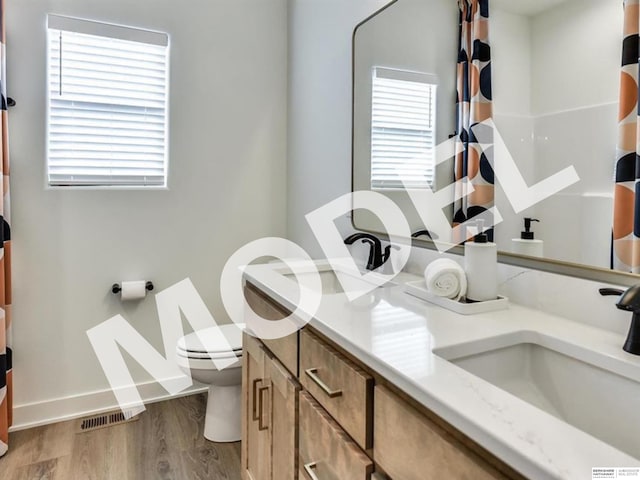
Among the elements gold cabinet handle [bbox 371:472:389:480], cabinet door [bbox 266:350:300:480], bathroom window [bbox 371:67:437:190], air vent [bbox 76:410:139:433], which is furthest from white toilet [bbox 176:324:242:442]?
gold cabinet handle [bbox 371:472:389:480]

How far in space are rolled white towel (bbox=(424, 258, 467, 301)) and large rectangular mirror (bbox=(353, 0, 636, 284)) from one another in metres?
0.20

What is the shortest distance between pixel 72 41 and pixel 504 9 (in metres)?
2.11

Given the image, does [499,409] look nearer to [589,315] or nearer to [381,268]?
[589,315]

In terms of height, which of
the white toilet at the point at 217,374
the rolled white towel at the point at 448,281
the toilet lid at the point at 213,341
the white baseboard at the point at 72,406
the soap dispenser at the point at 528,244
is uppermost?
the soap dispenser at the point at 528,244

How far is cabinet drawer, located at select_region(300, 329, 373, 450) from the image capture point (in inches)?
31.4

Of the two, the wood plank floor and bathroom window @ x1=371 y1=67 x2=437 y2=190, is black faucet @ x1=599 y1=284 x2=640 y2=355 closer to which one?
bathroom window @ x1=371 y1=67 x2=437 y2=190

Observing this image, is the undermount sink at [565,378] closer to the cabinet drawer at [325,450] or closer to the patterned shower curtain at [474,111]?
the cabinet drawer at [325,450]

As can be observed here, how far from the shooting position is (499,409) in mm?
567

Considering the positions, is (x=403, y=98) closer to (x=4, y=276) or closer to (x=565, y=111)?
(x=565, y=111)

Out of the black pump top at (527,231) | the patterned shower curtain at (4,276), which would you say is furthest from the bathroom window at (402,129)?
the patterned shower curtain at (4,276)

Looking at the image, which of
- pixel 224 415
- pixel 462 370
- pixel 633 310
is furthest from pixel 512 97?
pixel 224 415

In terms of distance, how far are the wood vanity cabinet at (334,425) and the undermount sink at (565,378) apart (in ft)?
0.56

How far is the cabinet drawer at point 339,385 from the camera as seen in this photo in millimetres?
796

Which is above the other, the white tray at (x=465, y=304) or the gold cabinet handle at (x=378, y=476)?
the white tray at (x=465, y=304)
